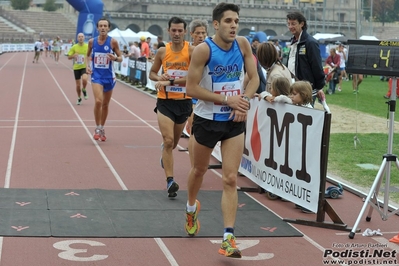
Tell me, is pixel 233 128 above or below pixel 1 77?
above

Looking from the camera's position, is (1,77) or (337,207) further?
(1,77)

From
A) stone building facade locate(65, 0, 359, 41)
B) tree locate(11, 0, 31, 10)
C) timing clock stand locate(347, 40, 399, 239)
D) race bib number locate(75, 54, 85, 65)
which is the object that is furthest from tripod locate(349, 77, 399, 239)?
tree locate(11, 0, 31, 10)

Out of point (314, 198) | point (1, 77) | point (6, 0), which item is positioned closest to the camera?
point (314, 198)

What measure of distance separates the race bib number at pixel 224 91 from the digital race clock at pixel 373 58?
142 centimetres

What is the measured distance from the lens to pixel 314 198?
8188mm

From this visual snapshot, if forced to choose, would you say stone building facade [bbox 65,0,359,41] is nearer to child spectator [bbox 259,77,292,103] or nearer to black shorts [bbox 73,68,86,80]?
black shorts [bbox 73,68,86,80]

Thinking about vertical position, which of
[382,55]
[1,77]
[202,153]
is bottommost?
[1,77]

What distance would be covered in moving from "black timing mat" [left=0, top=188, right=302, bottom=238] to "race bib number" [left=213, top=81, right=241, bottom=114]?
4.26 feet

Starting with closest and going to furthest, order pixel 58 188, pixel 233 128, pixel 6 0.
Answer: pixel 233 128, pixel 58 188, pixel 6 0

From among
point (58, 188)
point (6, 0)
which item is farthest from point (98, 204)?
point (6, 0)

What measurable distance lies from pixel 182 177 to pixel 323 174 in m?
3.34

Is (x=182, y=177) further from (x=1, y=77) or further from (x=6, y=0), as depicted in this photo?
(x=6, y=0)

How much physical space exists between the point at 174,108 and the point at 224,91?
289cm

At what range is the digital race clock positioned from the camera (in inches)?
294
